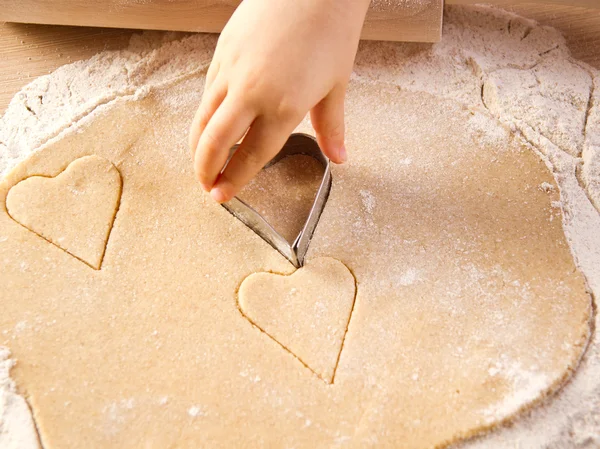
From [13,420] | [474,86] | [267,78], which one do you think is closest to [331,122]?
[267,78]

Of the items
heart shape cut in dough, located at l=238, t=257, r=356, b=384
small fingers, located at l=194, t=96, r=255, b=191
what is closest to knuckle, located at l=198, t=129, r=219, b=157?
small fingers, located at l=194, t=96, r=255, b=191

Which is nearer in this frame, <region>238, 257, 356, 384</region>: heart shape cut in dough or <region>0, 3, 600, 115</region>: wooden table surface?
<region>238, 257, 356, 384</region>: heart shape cut in dough

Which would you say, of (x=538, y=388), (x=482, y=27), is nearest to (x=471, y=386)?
(x=538, y=388)

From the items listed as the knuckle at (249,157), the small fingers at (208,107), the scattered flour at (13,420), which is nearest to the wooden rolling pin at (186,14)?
the small fingers at (208,107)

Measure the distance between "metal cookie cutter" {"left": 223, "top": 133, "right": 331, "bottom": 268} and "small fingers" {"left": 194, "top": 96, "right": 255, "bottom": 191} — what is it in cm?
15

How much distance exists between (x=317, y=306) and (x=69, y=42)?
1080 mm

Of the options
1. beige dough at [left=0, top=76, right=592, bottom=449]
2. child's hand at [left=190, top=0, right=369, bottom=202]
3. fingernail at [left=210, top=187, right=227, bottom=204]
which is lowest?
beige dough at [left=0, top=76, right=592, bottom=449]

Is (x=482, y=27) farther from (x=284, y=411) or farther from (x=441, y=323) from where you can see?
(x=284, y=411)

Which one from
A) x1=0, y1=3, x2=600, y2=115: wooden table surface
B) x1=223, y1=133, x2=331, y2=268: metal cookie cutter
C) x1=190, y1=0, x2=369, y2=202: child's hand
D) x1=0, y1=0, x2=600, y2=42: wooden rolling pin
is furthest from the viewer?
x1=0, y1=3, x2=600, y2=115: wooden table surface

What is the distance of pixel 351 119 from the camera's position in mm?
1458

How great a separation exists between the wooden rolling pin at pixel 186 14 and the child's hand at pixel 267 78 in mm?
362

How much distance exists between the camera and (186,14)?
1538mm

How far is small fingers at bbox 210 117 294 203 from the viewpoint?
1.09 m

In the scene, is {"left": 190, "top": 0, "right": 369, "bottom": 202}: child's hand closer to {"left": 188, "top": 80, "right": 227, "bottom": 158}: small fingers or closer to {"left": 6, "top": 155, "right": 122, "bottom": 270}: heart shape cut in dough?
{"left": 188, "top": 80, "right": 227, "bottom": 158}: small fingers
